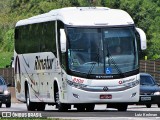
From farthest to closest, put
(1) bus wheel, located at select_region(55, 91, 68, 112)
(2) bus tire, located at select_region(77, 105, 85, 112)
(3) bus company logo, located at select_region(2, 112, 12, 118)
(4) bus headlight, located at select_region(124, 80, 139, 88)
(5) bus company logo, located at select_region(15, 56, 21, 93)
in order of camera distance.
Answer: (5) bus company logo, located at select_region(15, 56, 21, 93), (2) bus tire, located at select_region(77, 105, 85, 112), (1) bus wheel, located at select_region(55, 91, 68, 112), (4) bus headlight, located at select_region(124, 80, 139, 88), (3) bus company logo, located at select_region(2, 112, 12, 118)

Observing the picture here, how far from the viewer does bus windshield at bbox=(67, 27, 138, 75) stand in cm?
2784

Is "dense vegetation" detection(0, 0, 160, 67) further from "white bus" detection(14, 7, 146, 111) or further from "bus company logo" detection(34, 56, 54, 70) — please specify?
"white bus" detection(14, 7, 146, 111)

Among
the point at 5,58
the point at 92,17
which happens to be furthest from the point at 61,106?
the point at 5,58

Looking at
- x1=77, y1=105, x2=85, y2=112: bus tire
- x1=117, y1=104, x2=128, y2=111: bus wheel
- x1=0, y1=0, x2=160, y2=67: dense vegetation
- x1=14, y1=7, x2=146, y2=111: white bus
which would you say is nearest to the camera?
x1=14, y1=7, x2=146, y2=111: white bus

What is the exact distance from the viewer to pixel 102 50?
28.0m

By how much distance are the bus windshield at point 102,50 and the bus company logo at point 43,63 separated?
2062 millimetres

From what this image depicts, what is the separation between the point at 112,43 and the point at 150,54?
51.8 m

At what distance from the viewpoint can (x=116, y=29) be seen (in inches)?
1121

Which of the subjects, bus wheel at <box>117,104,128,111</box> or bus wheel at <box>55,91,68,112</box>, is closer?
bus wheel at <box>55,91,68,112</box>

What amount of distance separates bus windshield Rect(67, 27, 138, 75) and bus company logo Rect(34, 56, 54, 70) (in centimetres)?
206

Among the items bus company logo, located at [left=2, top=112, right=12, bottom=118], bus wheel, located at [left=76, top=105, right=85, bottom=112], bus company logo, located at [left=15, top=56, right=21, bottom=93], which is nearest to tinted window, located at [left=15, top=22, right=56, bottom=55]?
bus company logo, located at [left=15, top=56, right=21, bottom=93]

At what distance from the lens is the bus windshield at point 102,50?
2784 centimetres

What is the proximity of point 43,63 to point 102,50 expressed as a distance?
3.82 meters

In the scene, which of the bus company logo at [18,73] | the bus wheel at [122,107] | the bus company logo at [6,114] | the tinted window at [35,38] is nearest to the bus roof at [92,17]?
the tinted window at [35,38]
